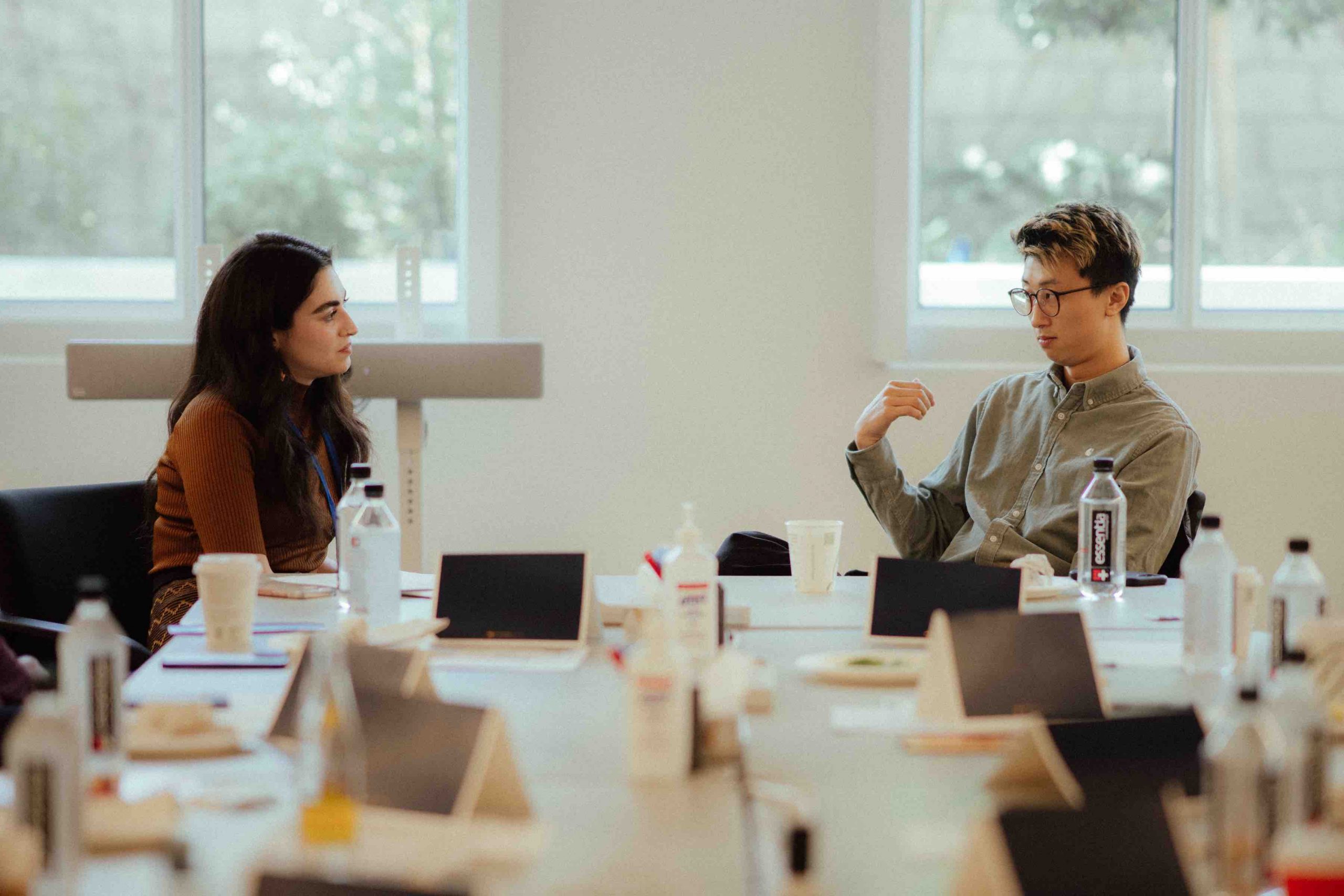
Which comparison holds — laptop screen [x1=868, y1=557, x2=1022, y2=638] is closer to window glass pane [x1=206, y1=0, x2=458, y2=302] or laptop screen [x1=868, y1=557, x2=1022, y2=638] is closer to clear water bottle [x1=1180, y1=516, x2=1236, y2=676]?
clear water bottle [x1=1180, y1=516, x2=1236, y2=676]

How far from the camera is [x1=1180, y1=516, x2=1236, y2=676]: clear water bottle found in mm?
1608

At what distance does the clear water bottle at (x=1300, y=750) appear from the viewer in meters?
0.93

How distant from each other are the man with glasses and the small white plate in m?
0.88

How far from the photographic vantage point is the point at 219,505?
7.66 ft

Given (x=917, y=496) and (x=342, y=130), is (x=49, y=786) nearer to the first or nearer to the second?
(x=917, y=496)

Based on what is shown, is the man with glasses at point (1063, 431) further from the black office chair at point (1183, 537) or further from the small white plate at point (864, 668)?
the small white plate at point (864, 668)

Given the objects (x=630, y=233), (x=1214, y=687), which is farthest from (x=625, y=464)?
(x=1214, y=687)

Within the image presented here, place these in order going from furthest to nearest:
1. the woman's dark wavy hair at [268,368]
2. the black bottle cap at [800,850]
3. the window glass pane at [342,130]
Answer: the window glass pane at [342,130]
the woman's dark wavy hair at [268,368]
the black bottle cap at [800,850]

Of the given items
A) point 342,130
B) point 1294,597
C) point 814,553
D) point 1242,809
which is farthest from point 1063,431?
point 342,130

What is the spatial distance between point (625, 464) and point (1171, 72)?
1.89 metres

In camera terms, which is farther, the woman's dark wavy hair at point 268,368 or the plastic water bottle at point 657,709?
the woman's dark wavy hair at point 268,368

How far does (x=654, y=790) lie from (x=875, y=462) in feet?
5.17

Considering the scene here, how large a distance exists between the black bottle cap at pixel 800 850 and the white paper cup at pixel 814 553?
135 cm

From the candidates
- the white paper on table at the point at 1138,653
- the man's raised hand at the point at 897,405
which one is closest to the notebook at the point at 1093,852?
the white paper on table at the point at 1138,653
